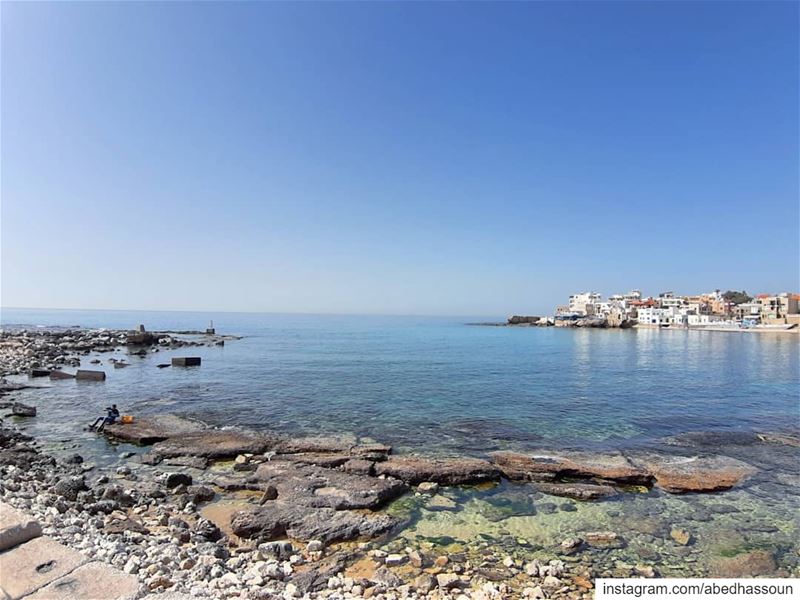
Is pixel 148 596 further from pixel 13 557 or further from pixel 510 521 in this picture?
pixel 510 521

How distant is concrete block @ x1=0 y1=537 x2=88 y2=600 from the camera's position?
5438mm

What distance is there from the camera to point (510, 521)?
9.66 m

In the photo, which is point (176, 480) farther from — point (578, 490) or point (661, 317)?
point (661, 317)

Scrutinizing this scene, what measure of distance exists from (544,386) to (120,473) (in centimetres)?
2470

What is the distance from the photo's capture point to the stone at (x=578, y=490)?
11055mm

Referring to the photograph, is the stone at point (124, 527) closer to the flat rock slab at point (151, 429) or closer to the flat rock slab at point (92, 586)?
the flat rock slab at point (92, 586)

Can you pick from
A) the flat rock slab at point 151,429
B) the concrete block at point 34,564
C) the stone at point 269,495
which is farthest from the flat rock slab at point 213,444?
the concrete block at point 34,564

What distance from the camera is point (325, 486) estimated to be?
11.0 metres

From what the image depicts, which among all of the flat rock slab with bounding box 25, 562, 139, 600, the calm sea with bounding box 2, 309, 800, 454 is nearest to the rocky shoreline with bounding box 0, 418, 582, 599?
the flat rock slab with bounding box 25, 562, 139, 600

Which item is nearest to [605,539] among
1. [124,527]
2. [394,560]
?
[394,560]

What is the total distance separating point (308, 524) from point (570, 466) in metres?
8.06

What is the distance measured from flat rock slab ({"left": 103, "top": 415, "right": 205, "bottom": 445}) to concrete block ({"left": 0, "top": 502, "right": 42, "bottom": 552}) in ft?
28.1

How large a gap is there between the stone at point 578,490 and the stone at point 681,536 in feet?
6.21

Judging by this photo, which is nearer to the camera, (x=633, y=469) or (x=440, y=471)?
(x=440, y=471)
